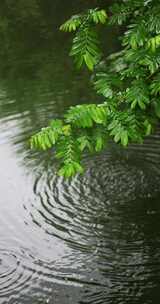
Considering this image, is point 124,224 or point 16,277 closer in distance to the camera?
point 16,277

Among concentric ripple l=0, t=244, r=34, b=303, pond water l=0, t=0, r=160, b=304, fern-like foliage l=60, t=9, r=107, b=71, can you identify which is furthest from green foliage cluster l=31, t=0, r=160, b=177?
concentric ripple l=0, t=244, r=34, b=303

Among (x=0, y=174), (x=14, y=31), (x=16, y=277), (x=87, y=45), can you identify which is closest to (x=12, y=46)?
(x=14, y=31)

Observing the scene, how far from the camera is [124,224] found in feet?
26.2

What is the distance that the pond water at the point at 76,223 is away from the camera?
6.73 metres

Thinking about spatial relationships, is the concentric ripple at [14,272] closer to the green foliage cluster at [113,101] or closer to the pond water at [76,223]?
the pond water at [76,223]

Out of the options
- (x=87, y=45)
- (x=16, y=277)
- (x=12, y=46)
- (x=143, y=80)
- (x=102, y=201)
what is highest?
(x=12, y=46)

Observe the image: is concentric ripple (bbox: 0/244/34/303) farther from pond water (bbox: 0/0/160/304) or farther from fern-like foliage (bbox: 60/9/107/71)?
fern-like foliage (bbox: 60/9/107/71)

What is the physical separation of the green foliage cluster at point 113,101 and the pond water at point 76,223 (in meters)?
2.99

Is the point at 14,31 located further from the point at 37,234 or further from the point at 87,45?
the point at 87,45

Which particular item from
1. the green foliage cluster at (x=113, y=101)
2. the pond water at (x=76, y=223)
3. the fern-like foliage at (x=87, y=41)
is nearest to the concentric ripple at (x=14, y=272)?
the pond water at (x=76, y=223)

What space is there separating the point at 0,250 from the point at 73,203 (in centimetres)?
145

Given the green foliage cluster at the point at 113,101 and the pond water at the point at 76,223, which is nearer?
the green foliage cluster at the point at 113,101

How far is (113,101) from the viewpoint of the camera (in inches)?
165

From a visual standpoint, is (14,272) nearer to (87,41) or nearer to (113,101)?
(113,101)
